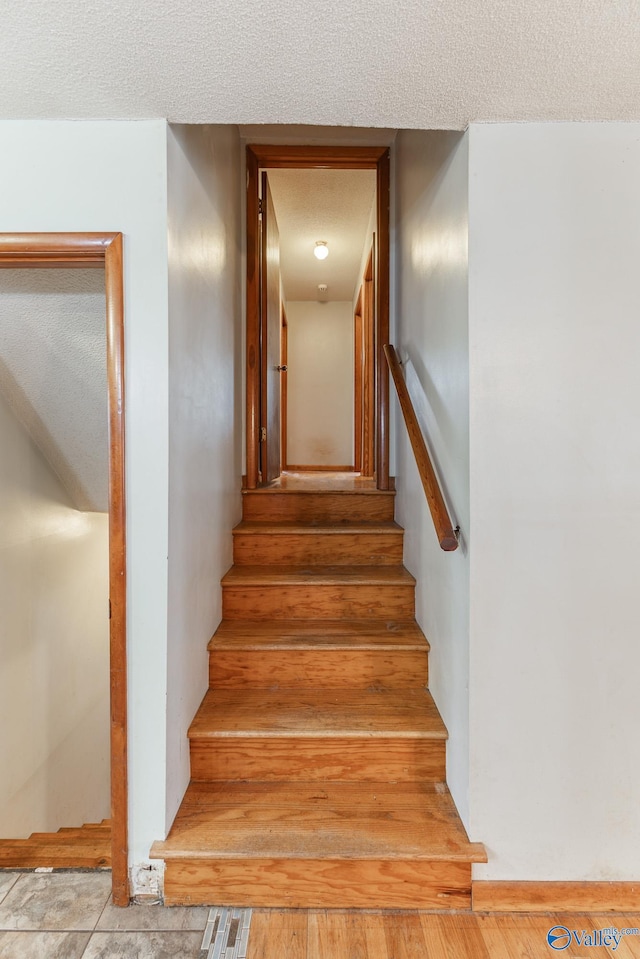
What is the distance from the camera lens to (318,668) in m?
1.83

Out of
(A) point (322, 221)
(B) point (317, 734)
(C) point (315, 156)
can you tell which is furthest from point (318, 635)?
(A) point (322, 221)

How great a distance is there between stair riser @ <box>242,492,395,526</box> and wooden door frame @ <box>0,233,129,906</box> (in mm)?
1278

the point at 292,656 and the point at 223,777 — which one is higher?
the point at 292,656

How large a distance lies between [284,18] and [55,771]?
10.3 feet

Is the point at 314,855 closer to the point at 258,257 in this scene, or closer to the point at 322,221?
the point at 258,257

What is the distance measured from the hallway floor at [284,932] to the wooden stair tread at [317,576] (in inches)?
40.9

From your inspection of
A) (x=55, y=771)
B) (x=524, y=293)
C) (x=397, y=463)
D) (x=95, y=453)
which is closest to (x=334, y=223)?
(x=397, y=463)

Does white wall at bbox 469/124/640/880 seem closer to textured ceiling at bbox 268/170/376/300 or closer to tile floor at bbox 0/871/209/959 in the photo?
tile floor at bbox 0/871/209/959

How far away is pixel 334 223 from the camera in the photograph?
3.87 m

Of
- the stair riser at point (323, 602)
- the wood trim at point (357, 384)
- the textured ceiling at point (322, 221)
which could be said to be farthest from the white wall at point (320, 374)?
the stair riser at point (323, 602)

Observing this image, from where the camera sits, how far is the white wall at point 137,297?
1.34 m

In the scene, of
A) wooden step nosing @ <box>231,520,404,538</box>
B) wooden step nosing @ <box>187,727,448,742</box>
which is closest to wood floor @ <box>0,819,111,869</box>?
wooden step nosing @ <box>187,727,448,742</box>

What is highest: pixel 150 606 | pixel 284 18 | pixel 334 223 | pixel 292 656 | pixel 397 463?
pixel 334 223

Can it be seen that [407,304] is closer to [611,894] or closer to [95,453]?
[95,453]
